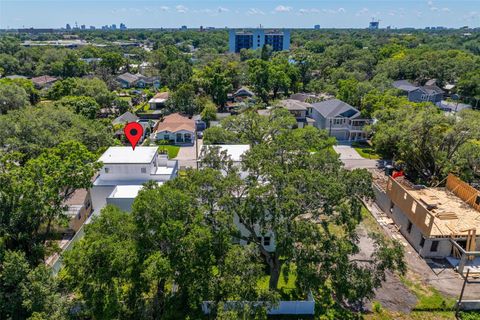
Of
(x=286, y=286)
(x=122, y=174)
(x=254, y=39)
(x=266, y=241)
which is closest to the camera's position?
(x=286, y=286)

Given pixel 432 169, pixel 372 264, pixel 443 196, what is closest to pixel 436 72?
pixel 432 169

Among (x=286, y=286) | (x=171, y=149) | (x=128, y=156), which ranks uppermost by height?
(x=128, y=156)

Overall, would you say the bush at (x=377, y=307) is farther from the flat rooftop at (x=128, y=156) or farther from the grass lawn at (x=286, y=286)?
the flat rooftop at (x=128, y=156)

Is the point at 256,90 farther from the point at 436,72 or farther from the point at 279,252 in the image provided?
the point at 279,252

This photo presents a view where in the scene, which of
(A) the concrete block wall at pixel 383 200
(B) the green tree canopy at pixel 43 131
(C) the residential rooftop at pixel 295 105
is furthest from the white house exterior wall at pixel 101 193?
(C) the residential rooftop at pixel 295 105

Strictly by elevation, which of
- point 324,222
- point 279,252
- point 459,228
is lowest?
point 459,228

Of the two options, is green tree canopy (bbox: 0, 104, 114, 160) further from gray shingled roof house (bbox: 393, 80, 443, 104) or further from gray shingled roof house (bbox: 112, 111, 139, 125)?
gray shingled roof house (bbox: 393, 80, 443, 104)

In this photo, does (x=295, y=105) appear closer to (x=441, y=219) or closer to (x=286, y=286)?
(x=441, y=219)

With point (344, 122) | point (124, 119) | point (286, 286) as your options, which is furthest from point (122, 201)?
point (344, 122)
